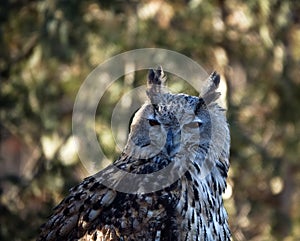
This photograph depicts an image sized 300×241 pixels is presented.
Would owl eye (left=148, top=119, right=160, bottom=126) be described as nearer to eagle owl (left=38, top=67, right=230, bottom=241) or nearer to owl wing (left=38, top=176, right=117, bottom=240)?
eagle owl (left=38, top=67, right=230, bottom=241)

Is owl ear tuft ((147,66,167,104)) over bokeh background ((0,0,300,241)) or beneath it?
beneath

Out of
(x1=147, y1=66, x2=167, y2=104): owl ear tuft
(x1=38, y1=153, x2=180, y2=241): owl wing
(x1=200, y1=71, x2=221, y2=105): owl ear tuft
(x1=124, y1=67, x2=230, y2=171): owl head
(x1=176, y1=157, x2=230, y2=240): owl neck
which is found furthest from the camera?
(x1=200, y1=71, x2=221, y2=105): owl ear tuft

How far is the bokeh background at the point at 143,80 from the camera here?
8977 mm

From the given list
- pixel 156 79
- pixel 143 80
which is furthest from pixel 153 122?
pixel 143 80

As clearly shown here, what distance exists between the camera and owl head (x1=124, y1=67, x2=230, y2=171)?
5.20 m

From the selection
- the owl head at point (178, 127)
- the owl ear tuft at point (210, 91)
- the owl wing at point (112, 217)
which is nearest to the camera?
the owl wing at point (112, 217)

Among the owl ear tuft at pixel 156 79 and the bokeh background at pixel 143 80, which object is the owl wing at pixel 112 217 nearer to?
the owl ear tuft at pixel 156 79

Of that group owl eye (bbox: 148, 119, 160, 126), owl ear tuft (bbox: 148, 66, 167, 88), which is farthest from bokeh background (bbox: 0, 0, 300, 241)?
owl eye (bbox: 148, 119, 160, 126)

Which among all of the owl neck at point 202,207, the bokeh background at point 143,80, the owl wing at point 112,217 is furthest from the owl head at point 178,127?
the bokeh background at point 143,80

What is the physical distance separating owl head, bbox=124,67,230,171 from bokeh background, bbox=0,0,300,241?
8.87 ft

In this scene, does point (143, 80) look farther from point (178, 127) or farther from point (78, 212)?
point (78, 212)

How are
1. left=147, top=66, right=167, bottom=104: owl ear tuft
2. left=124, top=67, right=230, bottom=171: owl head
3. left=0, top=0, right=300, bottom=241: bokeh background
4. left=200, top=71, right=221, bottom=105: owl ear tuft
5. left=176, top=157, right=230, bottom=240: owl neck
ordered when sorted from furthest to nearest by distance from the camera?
1. left=0, top=0, right=300, bottom=241: bokeh background
2. left=200, top=71, right=221, bottom=105: owl ear tuft
3. left=147, top=66, right=167, bottom=104: owl ear tuft
4. left=124, top=67, right=230, bottom=171: owl head
5. left=176, top=157, right=230, bottom=240: owl neck

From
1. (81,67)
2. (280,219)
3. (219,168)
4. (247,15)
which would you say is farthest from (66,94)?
(219,168)

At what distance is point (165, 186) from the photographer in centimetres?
498
